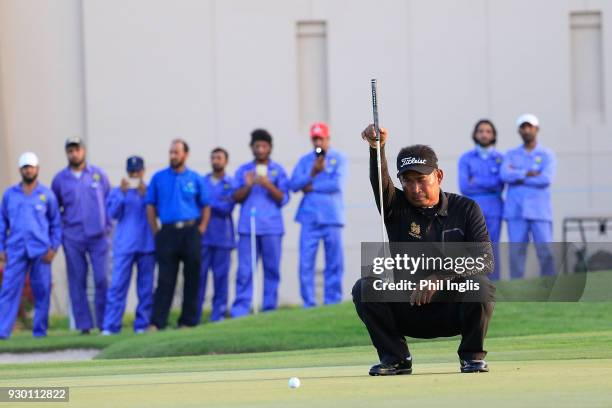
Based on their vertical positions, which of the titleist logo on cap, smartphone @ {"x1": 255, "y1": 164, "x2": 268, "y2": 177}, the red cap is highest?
the red cap

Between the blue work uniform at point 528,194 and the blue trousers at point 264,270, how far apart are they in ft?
9.62

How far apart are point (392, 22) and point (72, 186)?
7.45 metres

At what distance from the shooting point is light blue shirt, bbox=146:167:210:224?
18516 mm

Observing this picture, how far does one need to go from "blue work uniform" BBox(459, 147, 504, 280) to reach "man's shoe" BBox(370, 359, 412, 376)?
32.3 feet

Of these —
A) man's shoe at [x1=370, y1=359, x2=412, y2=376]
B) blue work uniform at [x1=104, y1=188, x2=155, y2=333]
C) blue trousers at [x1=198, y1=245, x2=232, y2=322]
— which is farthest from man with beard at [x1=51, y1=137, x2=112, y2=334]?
man's shoe at [x1=370, y1=359, x2=412, y2=376]

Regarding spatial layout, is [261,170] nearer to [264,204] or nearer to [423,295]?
[264,204]

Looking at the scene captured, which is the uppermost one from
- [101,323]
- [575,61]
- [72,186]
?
[575,61]

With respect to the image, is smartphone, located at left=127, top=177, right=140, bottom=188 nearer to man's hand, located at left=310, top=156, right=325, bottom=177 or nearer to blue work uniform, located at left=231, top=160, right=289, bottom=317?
blue work uniform, located at left=231, top=160, right=289, bottom=317

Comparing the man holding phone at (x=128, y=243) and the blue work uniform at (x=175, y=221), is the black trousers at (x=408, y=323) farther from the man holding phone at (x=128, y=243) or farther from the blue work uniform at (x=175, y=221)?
the man holding phone at (x=128, y=243)

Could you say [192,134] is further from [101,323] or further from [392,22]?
[101,323]

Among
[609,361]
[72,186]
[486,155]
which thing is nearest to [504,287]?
[486,155]

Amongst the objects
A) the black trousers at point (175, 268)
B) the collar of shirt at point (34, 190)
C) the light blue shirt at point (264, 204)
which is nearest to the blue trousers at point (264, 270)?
the light blue shirt at point (264, 204)

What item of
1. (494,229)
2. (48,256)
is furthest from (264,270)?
(494,229)

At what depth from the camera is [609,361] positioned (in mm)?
9852
